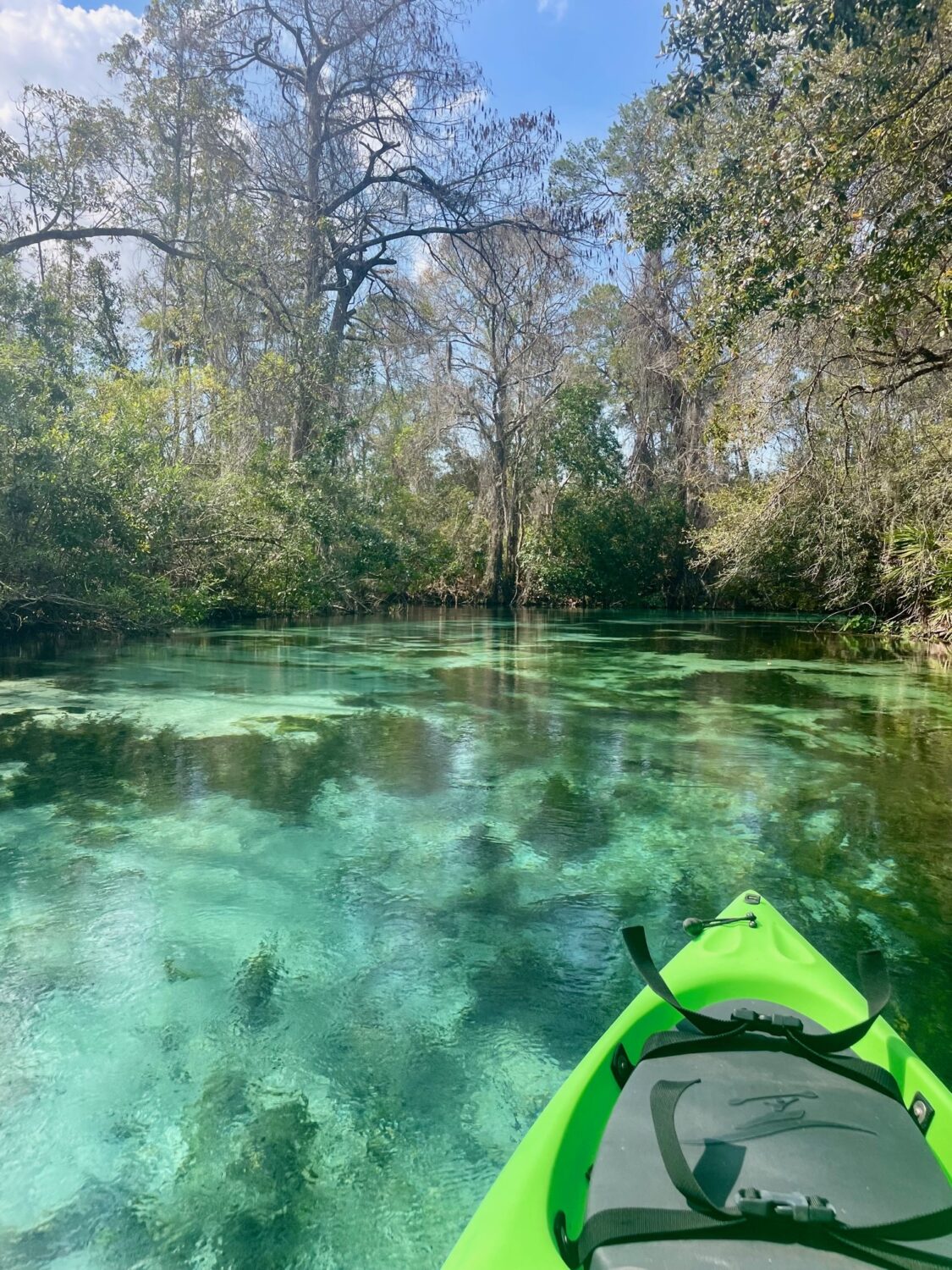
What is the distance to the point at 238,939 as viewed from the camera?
9.74ft

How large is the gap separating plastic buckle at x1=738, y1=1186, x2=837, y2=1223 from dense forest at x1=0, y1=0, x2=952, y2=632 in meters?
5.28

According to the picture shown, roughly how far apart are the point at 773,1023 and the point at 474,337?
77.3 ft

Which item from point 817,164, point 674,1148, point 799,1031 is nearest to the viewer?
point 674,1148

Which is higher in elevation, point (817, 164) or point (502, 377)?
point (502, 377)

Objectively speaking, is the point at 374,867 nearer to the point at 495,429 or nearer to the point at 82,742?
the point at 82,742

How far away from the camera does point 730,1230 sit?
1.12m

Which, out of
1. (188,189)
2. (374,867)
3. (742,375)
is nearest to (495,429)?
(188,189)

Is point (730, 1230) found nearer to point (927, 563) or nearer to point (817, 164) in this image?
point (817, 164)

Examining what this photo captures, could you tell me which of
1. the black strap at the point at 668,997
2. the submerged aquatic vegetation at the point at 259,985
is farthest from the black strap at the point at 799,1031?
the submerged aquatic vegetation at the point at 259,985

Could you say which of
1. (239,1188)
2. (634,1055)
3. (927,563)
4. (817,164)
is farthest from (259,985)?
(927,563)

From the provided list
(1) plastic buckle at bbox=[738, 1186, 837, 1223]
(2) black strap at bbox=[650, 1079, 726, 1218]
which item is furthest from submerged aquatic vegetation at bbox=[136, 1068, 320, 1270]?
(1) plastic buckle at bbox=[738, 1186, 837, 1223]

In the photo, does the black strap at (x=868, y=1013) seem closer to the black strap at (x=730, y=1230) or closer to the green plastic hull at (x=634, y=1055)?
the green plastic hull at (x=634, y=1055)

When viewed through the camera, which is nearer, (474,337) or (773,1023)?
(773,1023)

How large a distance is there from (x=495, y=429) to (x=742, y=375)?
13.3m
